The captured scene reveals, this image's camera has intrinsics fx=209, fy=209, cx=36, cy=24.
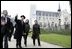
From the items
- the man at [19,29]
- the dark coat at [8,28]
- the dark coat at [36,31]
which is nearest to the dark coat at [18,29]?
the man at [19,29]

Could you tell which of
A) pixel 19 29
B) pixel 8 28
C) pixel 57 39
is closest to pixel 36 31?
pixel 19 29

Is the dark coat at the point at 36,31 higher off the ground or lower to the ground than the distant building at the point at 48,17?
lower

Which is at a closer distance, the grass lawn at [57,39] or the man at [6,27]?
the man at [6,27]

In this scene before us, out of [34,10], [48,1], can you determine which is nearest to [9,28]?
[34,10]

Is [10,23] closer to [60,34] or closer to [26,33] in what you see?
[26,33]

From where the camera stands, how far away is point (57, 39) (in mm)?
3932

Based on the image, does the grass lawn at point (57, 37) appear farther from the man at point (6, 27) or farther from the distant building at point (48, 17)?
the man at point (6, 27)

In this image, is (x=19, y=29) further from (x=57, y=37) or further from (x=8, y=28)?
(x=57, y=37)

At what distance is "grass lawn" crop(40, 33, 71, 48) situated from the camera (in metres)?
3.90

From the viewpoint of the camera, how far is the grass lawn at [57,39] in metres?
3.90

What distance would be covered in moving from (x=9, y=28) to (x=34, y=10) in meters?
0.58

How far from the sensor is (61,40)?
3936 millimetres

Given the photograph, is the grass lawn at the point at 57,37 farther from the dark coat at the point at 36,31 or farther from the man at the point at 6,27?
the man at the point at 6,27

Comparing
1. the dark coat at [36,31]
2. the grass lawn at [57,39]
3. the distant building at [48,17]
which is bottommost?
the grass lawn at [57,39]
